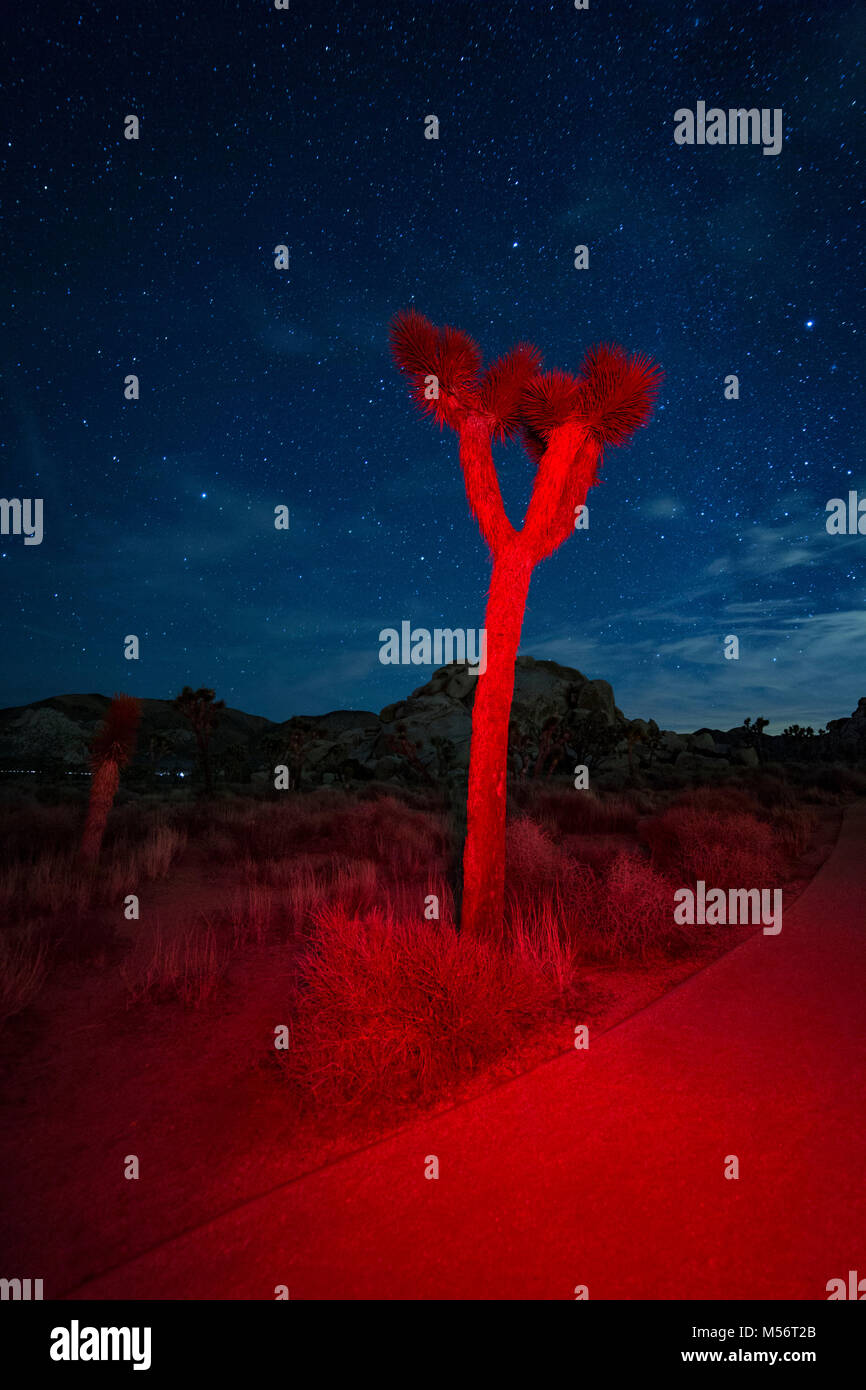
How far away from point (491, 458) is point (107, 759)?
31.3 ft

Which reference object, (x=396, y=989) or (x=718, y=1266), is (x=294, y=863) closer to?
(x=396, y=989)

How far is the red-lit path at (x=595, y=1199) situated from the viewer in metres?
2.59

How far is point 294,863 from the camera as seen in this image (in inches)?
481

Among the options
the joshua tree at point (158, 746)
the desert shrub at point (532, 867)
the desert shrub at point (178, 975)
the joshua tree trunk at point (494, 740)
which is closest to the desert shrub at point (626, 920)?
the desert shrub at point (532, 867)

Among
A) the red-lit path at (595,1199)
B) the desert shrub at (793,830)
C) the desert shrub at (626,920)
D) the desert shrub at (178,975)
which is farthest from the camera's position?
the desert shrub at (793,830)

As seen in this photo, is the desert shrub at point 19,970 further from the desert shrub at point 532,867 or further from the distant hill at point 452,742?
the distant hill at point 452,742

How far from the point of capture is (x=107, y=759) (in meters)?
12.8

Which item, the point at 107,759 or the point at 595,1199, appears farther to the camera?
the point at 107,759

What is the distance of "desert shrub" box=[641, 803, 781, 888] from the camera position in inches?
401

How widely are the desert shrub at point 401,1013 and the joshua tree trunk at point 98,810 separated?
7.88 metres

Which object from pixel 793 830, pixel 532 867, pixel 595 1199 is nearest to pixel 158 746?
pixel 532 867

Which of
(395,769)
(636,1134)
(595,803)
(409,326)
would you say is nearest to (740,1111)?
(636,1134)

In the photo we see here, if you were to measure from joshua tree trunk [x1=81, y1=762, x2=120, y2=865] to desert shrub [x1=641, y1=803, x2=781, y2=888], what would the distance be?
31.6 feet

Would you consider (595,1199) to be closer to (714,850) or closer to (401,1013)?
(401,1013)
